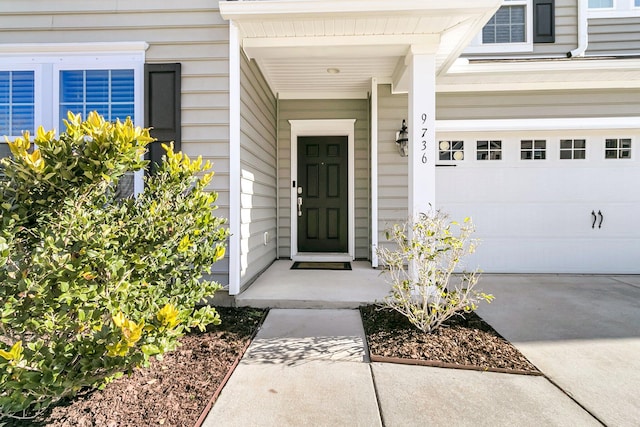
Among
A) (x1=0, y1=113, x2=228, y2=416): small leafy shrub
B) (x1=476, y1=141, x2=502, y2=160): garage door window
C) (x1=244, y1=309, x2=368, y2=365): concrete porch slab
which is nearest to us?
(x1=0, y1=113, x2=228, y2=416): small leafy shrub

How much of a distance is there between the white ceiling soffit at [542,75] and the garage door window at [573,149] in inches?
26.1

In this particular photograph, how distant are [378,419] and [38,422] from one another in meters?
1.52

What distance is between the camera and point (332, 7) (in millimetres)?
3023

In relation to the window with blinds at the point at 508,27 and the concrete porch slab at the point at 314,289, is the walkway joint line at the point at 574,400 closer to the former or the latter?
the concrete porch slab at the point at 314,289

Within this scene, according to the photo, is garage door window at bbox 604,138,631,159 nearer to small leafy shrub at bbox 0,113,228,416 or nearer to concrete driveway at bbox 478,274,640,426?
concrete driveway at bbox 478,274,640,426

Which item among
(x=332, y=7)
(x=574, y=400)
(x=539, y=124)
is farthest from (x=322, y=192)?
(x=574, y=400)

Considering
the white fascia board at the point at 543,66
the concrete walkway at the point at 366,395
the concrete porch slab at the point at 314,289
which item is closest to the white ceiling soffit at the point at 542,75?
the white fascia board at the point at 543,66

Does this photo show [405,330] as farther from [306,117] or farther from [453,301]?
[306,117]

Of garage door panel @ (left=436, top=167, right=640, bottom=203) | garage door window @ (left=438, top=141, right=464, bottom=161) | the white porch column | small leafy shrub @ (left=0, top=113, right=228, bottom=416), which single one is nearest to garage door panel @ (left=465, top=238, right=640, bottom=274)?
garage door panel @ (left=436, top=167, right=640, bottom=203)

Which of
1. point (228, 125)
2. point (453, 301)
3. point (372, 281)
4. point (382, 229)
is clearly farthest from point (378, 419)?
point (382, 229)

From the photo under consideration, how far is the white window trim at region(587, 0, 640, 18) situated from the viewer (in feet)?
15.8

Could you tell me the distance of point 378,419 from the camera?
1.70 m

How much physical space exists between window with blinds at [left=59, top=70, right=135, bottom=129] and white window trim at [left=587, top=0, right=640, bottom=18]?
5.86m

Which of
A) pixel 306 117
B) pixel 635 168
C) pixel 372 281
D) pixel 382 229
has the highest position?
pixel 306 117
